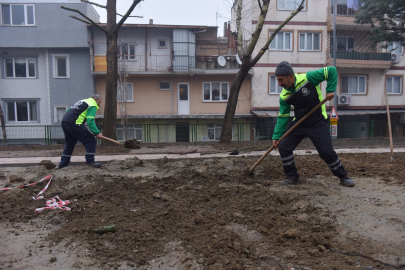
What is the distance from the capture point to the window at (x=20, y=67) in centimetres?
2314

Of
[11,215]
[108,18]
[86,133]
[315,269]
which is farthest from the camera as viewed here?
[108,18]

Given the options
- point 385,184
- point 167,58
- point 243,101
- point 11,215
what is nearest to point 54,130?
point 167,58

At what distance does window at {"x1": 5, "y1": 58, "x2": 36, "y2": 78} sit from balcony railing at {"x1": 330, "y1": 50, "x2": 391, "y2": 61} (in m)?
21.3

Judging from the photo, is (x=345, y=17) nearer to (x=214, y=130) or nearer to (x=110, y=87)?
(x=214, y=130)

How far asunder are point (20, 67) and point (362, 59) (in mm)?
24241

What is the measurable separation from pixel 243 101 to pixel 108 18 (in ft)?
41.7

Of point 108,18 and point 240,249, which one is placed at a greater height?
point 108,18

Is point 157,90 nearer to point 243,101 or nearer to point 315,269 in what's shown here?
point 243,101

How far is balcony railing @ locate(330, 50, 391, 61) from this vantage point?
77.3 feet

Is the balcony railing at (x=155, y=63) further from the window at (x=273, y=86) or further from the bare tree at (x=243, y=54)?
the bare tree at (x=243, y=54)

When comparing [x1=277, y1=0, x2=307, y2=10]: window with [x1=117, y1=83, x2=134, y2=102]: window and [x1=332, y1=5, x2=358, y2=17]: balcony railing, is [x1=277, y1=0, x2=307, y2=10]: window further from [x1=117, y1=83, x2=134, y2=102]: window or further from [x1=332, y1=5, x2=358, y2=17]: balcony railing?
[x1=117, y1=83, x2=134, y2=102]: window

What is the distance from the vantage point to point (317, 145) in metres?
4.93

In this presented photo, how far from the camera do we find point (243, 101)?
24203mm

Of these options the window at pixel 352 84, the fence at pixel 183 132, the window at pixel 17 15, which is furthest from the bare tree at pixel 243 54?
the window at pixel 17 15
